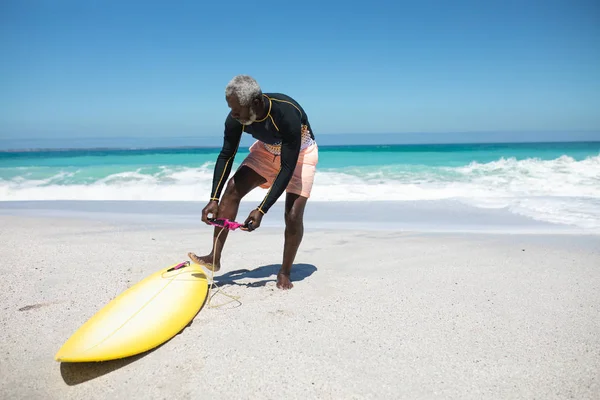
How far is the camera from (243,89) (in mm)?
2789

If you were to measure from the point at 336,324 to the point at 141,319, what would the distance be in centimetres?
113

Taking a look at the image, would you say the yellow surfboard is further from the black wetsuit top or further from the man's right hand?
the black wetsuit top

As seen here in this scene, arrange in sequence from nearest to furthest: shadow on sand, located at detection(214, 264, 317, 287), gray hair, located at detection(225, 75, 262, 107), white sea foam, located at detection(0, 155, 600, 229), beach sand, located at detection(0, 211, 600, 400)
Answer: beach sand, located at detection(0, 211, 600, 400) → gray hair, located at detection(225, 75, 262, 107) → shadow on sand, located at detection(214, 264, 317, 287) → white sea foam, located at detection(0, 155, 600, 229)

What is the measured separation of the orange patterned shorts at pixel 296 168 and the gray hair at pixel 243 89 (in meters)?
0.63

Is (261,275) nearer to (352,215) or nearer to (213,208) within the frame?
(213,208)

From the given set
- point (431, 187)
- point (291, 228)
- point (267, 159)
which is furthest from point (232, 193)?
point (431, 187)

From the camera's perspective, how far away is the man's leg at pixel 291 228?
3344 millimetres

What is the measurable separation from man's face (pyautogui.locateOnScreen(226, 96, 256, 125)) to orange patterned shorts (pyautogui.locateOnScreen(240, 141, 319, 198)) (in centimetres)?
50

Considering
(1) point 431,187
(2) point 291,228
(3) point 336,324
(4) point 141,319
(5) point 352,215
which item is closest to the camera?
(4) point 141,319

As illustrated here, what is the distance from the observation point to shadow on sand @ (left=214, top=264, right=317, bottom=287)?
3.55 m

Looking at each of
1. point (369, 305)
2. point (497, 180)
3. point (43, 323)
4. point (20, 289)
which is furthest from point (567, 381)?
point (497, 180)

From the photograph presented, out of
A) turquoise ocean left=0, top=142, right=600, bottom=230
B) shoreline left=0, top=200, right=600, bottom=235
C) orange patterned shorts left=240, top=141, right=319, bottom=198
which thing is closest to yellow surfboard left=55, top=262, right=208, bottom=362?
orange patterned shorts left=240, top=141, right=319, bottom=198

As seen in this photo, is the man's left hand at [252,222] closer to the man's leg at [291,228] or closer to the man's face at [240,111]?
the man's leg at [291,228]


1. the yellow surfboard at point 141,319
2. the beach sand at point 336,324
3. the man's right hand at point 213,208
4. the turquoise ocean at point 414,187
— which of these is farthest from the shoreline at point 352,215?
the yellow surfboard at point 141,319
